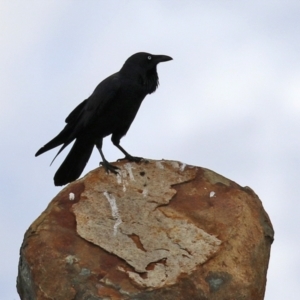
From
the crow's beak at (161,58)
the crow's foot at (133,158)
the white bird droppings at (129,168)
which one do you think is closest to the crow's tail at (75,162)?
the crow's foot at (133,158)

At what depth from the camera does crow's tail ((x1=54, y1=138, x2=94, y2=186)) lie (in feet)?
23.9

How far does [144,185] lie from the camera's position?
5.91 meters

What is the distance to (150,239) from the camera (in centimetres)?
548

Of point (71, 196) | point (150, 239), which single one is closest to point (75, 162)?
point (71, 196)

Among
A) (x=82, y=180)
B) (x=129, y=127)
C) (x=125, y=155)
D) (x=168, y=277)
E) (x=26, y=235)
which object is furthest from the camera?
(x=129, y=127)

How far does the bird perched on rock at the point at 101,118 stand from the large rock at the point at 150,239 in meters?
1.32

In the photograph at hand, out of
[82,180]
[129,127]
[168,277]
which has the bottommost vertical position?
[168,277]

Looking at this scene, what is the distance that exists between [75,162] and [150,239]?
2108mm

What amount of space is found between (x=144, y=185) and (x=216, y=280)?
3.60 feet

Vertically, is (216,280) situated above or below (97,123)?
below

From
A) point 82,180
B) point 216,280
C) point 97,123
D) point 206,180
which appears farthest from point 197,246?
point 97,123

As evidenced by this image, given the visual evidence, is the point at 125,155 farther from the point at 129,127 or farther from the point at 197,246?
the point at 197,246

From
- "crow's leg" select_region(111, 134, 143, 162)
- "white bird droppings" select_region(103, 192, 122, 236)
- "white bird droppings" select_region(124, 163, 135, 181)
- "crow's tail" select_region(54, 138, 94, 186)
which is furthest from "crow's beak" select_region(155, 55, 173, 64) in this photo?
"white bird droppings" select_region(103, 192, 122, 236)

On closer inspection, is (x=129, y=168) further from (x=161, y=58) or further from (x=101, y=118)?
(x=161, y=58)
